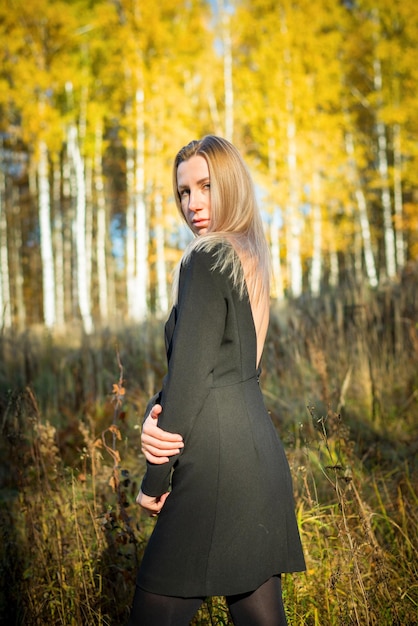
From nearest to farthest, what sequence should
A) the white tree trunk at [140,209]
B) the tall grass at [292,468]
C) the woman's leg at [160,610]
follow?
the woman's leg at [160,610] → the tall grass at [292,468] → the white tree trunk at [140,209]

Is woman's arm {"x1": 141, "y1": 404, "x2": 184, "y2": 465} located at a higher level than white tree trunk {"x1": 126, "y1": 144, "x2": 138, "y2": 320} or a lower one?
lower

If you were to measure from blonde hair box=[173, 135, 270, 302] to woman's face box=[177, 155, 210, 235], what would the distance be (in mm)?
26

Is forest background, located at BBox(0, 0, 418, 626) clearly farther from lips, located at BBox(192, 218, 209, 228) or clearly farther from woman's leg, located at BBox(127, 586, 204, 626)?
woman's leg, located at BBox(127, 586, 204, 626)

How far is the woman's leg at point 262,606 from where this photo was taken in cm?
137

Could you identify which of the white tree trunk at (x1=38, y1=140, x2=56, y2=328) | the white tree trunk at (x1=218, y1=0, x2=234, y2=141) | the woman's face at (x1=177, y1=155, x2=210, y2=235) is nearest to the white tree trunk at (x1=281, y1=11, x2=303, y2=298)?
the white tree trunk at (x1=218, y1=0, x2=234, y2=141)

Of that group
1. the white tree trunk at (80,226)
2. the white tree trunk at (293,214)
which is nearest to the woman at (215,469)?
the white tree trunk at (80,226)

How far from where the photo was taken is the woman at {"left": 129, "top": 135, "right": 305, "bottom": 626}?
50.1 inches

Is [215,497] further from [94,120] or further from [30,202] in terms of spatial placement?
[30,202]

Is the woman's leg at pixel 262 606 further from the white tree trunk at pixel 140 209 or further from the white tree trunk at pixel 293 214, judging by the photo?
the white tree trunk at pixel 293 214

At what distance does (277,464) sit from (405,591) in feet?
3.63

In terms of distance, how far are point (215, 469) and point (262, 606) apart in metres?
0.38

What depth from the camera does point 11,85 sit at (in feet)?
40.9

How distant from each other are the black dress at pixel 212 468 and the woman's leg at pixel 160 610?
28 millimetres

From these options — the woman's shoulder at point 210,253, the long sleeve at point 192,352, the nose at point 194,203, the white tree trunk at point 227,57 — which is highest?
the white tree trunk at point 227,57
